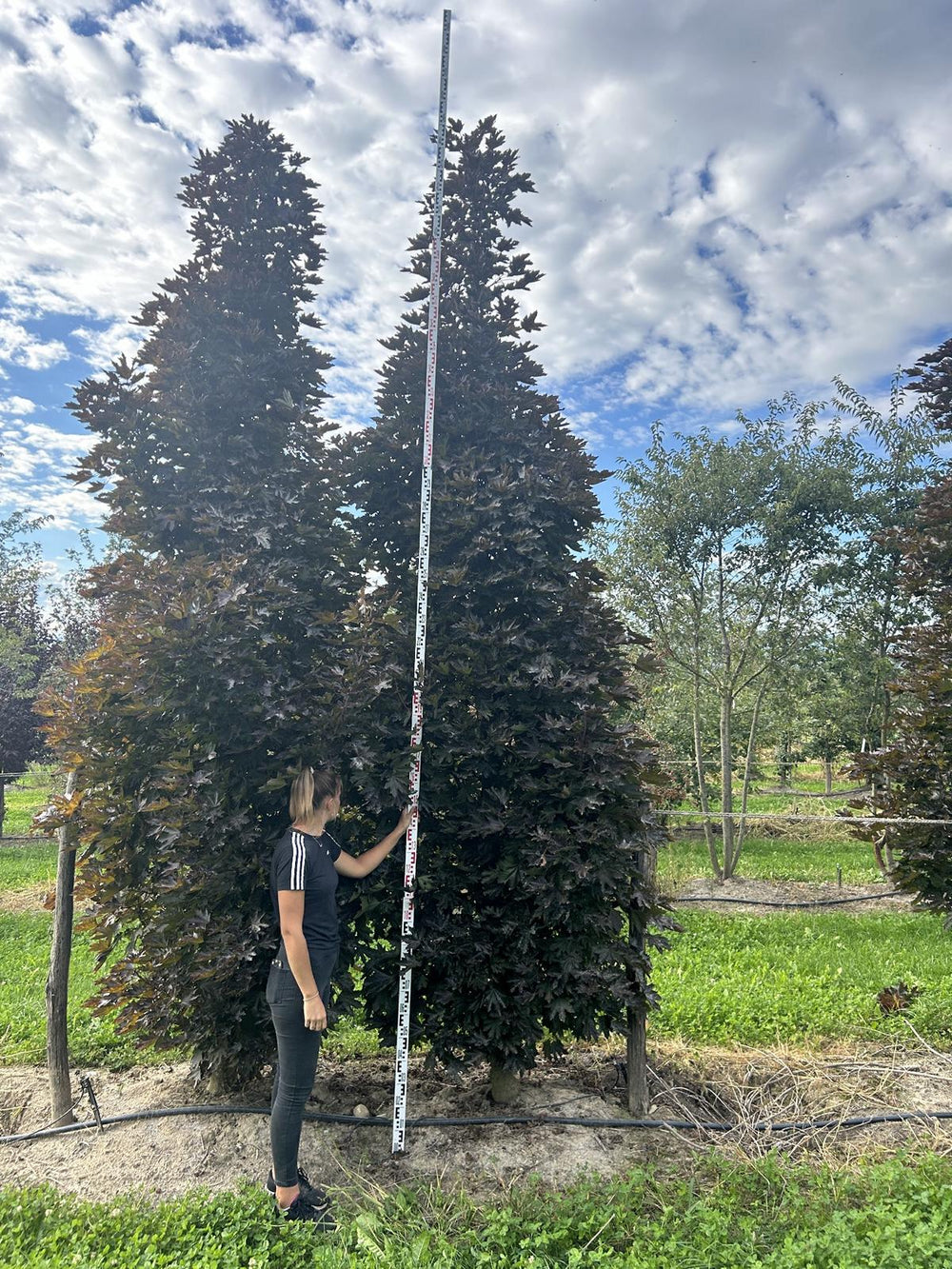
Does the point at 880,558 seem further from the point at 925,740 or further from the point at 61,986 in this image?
the point at 61,986

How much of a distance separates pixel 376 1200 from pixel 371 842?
1531 millimetres

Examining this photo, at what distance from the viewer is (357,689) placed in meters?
3.85

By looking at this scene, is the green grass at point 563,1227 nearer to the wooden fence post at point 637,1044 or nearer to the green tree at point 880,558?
the wooden fence post at point 637,1044

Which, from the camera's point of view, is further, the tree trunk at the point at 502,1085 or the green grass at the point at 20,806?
the green grass at the point at 20,806

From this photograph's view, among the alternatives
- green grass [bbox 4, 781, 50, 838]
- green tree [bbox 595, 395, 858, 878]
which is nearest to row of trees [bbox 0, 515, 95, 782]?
green grass [bbox 4, 781, 50, 838]

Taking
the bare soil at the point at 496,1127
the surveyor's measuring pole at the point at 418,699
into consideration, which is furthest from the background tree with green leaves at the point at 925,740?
the surveyor's measuring pole at the point at 418,699

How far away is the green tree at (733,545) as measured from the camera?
11.2 m

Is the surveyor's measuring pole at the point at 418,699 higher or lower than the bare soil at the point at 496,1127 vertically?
higher

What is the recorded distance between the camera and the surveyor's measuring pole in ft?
12.2

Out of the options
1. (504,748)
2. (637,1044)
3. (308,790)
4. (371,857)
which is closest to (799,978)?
(637,1044)

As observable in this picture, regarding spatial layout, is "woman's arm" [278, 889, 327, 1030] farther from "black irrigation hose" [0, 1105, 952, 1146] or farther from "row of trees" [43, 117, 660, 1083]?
"black irrigation hose" [0, 1105, 952, 1146]

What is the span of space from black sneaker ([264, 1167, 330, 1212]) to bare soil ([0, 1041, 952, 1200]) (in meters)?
0.14

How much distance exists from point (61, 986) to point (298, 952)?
209 cm

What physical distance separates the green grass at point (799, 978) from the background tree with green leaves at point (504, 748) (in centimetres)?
180
